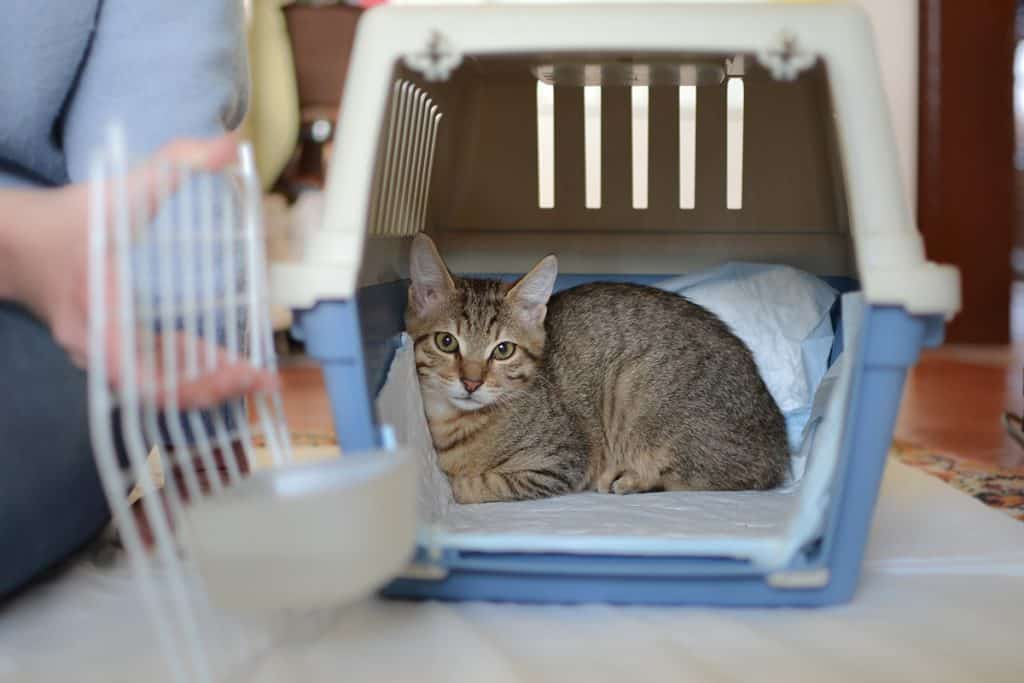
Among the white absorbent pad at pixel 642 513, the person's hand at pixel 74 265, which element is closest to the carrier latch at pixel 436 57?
the person's hand at pixel 74 265

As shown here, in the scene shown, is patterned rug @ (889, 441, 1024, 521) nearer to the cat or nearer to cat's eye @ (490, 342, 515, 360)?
the cat

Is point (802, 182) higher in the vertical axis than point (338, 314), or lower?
higher

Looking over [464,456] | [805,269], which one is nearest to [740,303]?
[805,269]

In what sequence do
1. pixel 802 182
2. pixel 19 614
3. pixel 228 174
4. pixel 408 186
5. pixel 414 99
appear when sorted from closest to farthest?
pixel 228 174
pixel 19 614
pixel 414 99
pixel 408 186
pixel 802 182

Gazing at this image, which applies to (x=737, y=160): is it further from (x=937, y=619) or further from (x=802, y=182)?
(x=937, y=619)

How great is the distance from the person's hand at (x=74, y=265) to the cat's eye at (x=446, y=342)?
644 mm

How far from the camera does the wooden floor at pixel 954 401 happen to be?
1.99 meters

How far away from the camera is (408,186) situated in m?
1.48

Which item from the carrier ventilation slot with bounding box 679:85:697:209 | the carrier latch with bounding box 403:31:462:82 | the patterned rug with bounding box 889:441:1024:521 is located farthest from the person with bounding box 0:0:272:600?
the patterned rug with bounding box 889:441:1024:521

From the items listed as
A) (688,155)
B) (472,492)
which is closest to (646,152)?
(688,155)

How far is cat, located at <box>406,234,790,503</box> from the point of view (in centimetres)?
144

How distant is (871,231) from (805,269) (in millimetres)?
874

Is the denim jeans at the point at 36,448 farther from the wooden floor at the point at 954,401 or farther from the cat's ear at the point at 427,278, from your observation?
the wooden floor at the point at 954,401

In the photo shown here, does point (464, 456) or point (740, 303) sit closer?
point (464, 456)
